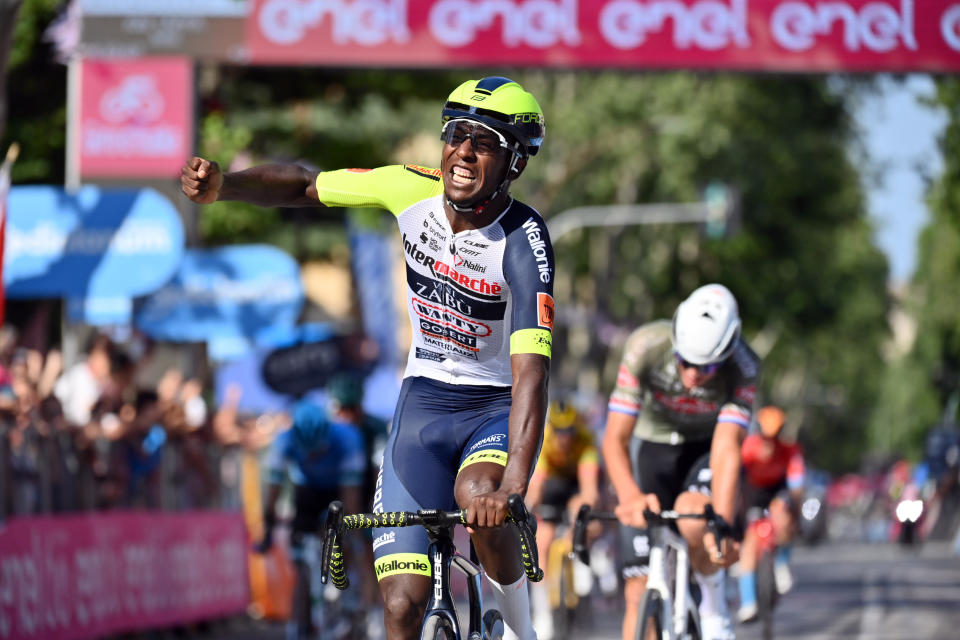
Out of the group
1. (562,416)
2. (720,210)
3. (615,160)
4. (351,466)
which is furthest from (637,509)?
(615,160)

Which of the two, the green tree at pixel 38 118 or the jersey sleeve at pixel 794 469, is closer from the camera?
the jersey sleeve at pixel 794 469

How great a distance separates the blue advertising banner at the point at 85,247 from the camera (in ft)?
46.2

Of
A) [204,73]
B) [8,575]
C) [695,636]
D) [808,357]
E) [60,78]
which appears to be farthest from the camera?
[808,357]

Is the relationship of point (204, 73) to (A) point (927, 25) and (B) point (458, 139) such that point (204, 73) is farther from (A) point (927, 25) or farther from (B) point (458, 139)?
(B) point (458, 139)

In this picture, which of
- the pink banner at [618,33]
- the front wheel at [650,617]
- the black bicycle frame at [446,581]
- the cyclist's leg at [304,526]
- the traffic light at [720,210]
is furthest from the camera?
the traffic light at [720,210]

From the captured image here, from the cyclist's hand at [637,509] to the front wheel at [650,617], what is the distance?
37 cm

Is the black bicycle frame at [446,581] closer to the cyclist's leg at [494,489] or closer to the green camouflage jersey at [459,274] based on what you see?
the cyclist's leg at [494,489]

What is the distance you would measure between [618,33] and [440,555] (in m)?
12.0

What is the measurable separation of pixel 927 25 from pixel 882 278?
5520 centimetres

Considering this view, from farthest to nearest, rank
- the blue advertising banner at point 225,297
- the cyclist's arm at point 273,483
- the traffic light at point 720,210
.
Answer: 1. the traffic light at point 720,210
2. the blue advertising banner at point 225,297
3. the cyclist's arm at point 273,483

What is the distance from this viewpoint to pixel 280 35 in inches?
683

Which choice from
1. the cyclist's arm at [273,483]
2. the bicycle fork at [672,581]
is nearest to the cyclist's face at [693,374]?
the bicycle fork at [672,581]

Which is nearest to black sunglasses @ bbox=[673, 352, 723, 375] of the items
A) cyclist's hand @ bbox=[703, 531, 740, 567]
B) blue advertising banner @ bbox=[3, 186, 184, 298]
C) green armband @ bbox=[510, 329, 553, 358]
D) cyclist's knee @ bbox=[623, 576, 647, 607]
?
cyclist's hand @ bbox=[703, 531, 740, 567]

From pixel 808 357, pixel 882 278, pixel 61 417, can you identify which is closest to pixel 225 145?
pixel 61 417
